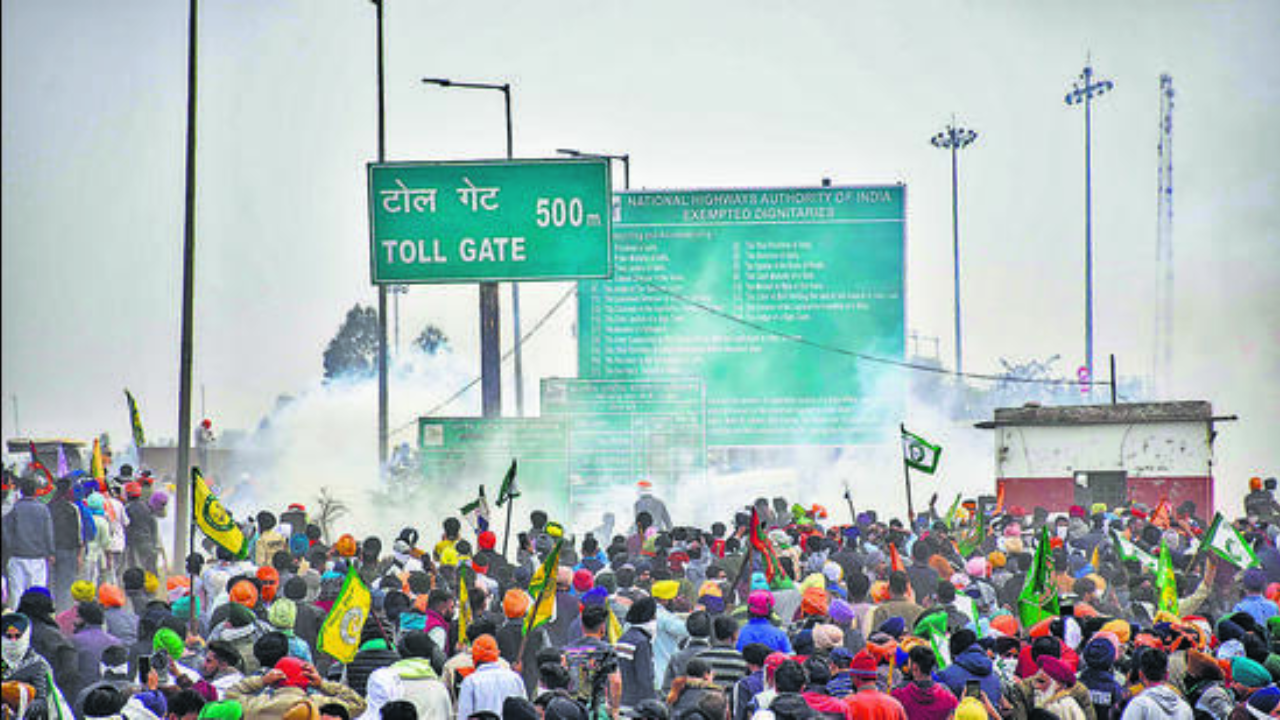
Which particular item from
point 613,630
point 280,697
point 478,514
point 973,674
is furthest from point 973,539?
point 280,697

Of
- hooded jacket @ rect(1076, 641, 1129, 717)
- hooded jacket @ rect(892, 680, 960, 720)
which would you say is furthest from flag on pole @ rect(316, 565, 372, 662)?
hooded jacket @ rect(1076, 641, 1129, 717)

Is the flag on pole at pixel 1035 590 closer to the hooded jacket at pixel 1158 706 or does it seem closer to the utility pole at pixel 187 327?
the hooded jacket at pixel 1158 706

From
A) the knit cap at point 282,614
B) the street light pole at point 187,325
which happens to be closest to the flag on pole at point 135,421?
the street light pole at point 187,325

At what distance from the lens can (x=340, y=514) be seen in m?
30.7

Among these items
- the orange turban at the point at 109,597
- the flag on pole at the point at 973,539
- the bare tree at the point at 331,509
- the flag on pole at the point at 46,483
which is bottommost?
the bare tree at the point at 331,509

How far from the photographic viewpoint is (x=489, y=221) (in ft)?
70.8

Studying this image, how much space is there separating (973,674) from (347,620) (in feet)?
12.5

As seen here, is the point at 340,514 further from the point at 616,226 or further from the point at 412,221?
the point at 412,221

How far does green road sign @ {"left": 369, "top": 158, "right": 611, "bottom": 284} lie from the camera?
21453 millimetres

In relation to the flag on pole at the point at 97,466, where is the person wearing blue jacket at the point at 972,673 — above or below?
below

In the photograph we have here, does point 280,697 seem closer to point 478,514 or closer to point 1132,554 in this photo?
point 1132,554

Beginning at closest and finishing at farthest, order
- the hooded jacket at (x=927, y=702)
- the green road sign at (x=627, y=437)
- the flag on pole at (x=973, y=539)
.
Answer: the hooded jacket at (x=927, y=702) < the flag on pole at (x=973, y=539) < the green road sign at (x=627, y=437)

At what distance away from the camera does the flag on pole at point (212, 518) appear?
1488cm

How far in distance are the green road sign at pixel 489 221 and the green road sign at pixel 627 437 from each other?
24.3ft
